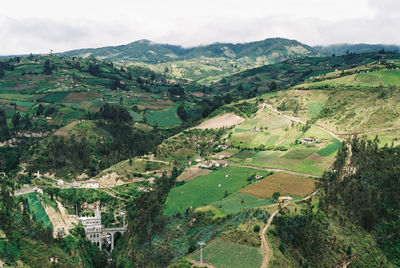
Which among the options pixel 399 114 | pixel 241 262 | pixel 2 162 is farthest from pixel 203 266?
pixel 2 162

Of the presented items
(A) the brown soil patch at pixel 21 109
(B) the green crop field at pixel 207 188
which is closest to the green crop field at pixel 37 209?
(B) the green crop field at pixel 207 188

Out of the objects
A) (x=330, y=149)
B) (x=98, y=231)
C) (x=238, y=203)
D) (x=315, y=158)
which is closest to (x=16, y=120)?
(x=98, y=231)

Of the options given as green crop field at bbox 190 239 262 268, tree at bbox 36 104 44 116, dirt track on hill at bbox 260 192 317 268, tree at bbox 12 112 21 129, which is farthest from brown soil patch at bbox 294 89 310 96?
tree at bbox 12 112 21 129

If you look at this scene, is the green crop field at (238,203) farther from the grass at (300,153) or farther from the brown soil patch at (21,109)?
the brown soil patch at (21,109)

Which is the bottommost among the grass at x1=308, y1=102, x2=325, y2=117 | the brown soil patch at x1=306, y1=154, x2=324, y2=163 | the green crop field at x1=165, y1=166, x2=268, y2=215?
the green crop field at x1=165, y1=166, x2=268, y2=215

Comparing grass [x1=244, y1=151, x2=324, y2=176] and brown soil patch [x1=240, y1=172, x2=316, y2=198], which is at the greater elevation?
grass [x1=244, y1=151, x2=324, y2=176]

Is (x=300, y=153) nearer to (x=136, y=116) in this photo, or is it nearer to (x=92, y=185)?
(x=92, y=185)

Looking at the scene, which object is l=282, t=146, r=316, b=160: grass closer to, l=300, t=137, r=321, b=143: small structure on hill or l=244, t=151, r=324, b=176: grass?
l=244, t=151, r=324, b=176: grass
